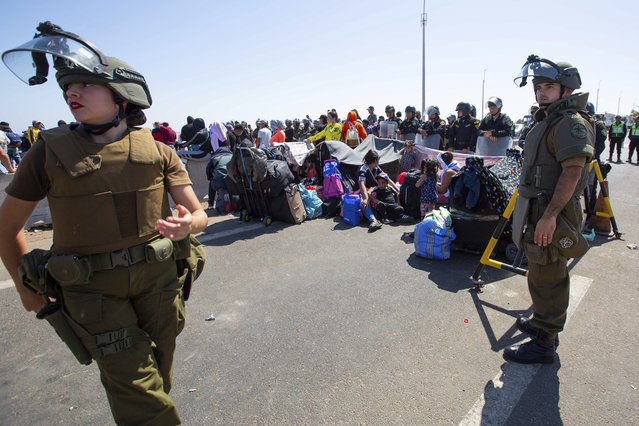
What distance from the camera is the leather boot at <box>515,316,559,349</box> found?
9.33ft

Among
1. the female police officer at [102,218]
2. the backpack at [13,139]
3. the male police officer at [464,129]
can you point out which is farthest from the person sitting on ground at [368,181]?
the backpack at [13,139]

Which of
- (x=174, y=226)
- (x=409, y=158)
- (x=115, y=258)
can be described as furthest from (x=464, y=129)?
(x=115, y=258)

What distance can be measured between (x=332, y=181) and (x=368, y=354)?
16.4ft

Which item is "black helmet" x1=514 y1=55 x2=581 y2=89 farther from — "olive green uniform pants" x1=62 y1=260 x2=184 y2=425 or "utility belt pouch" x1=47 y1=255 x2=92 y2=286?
"utility belt pouch" x1=47 y1=255 x2=92 y2=286

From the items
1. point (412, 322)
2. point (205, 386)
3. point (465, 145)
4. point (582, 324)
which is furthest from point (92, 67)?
point (465, 145)

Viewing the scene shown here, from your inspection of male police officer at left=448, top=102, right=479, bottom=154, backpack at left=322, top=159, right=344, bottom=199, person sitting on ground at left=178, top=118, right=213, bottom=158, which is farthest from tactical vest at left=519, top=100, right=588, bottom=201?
person sitting on ground at left=178, top=118, right=213, bottom=158

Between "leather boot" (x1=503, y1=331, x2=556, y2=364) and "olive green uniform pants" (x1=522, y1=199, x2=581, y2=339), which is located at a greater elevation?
"olive green uniform pants" (x1=522, y1=199, x2=581, y2=339)

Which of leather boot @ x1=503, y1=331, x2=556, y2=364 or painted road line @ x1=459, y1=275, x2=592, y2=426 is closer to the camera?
painted road line @ x1=459, y1=275, x2=592, y2=426

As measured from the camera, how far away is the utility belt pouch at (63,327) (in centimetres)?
168

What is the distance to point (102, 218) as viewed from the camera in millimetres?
1658

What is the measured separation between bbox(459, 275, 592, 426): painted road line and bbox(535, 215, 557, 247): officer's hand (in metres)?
0.90

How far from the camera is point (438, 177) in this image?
7.21 meters

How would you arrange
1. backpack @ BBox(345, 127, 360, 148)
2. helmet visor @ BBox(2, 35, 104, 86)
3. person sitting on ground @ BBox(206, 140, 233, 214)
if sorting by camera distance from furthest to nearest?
backpack @ BBox(345, 127, 360, 148) < person sitting on ground @ BBox(206, 140, 233, 214) < helmet visor @ BBox(2, 35, 104, 86)

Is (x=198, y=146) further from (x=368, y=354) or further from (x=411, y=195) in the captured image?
(x=368, y=354)
